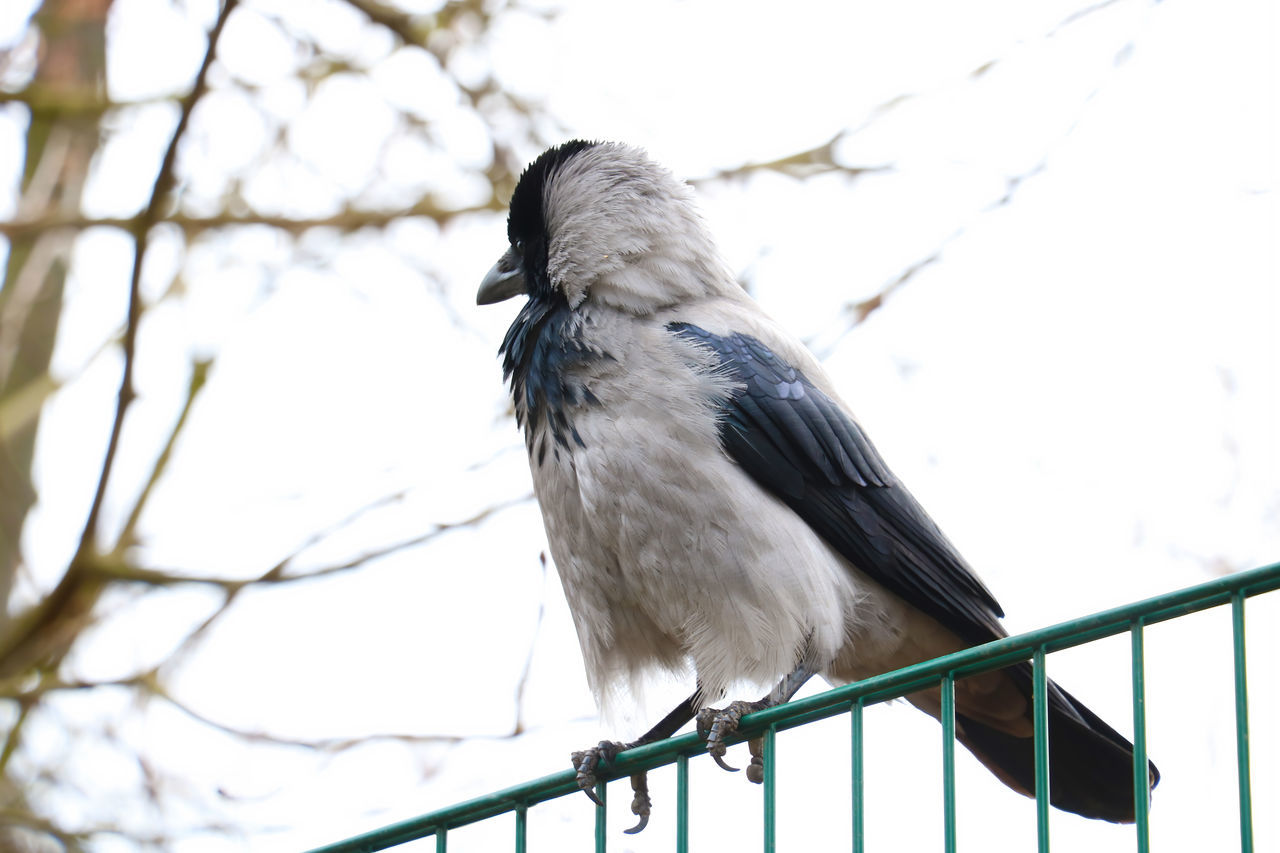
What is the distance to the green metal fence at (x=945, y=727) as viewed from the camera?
1844 millimetres

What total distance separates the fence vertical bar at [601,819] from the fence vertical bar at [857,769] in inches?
25.6

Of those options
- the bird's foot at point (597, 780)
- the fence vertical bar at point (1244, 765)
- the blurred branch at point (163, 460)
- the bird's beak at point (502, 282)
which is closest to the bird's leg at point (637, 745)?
the bird's foot at point (597, 780)

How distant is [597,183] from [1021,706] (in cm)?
225

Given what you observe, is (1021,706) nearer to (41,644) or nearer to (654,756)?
(654,756)

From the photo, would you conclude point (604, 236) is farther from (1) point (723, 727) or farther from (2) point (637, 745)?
(1) point (723, 727)

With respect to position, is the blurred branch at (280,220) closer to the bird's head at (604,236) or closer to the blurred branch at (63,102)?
the blurred branch at (63,102)

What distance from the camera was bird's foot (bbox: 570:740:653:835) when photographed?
280cm

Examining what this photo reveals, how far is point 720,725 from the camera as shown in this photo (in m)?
2.90

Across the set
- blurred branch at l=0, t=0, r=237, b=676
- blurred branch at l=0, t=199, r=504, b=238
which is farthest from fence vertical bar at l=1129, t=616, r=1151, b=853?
blurred branch at l=0, t=199, r=504, b=238

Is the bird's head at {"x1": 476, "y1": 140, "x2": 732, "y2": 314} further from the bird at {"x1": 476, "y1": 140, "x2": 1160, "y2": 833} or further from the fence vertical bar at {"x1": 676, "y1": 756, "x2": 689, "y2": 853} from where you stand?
the fence vertical bar at {"x1": 676, "y1": 756, "x2": 689, "y2": 853}

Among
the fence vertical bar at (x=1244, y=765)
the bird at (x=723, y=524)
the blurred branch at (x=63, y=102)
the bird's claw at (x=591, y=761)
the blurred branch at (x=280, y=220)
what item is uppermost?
the blurred branch at (x=63, y=102)

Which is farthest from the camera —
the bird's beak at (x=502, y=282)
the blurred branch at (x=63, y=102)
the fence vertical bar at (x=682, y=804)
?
the blurred branch at (x=63, y=102)

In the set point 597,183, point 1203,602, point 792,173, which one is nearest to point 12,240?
point 597,183

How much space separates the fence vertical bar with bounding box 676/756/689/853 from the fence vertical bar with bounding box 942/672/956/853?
0.54m
